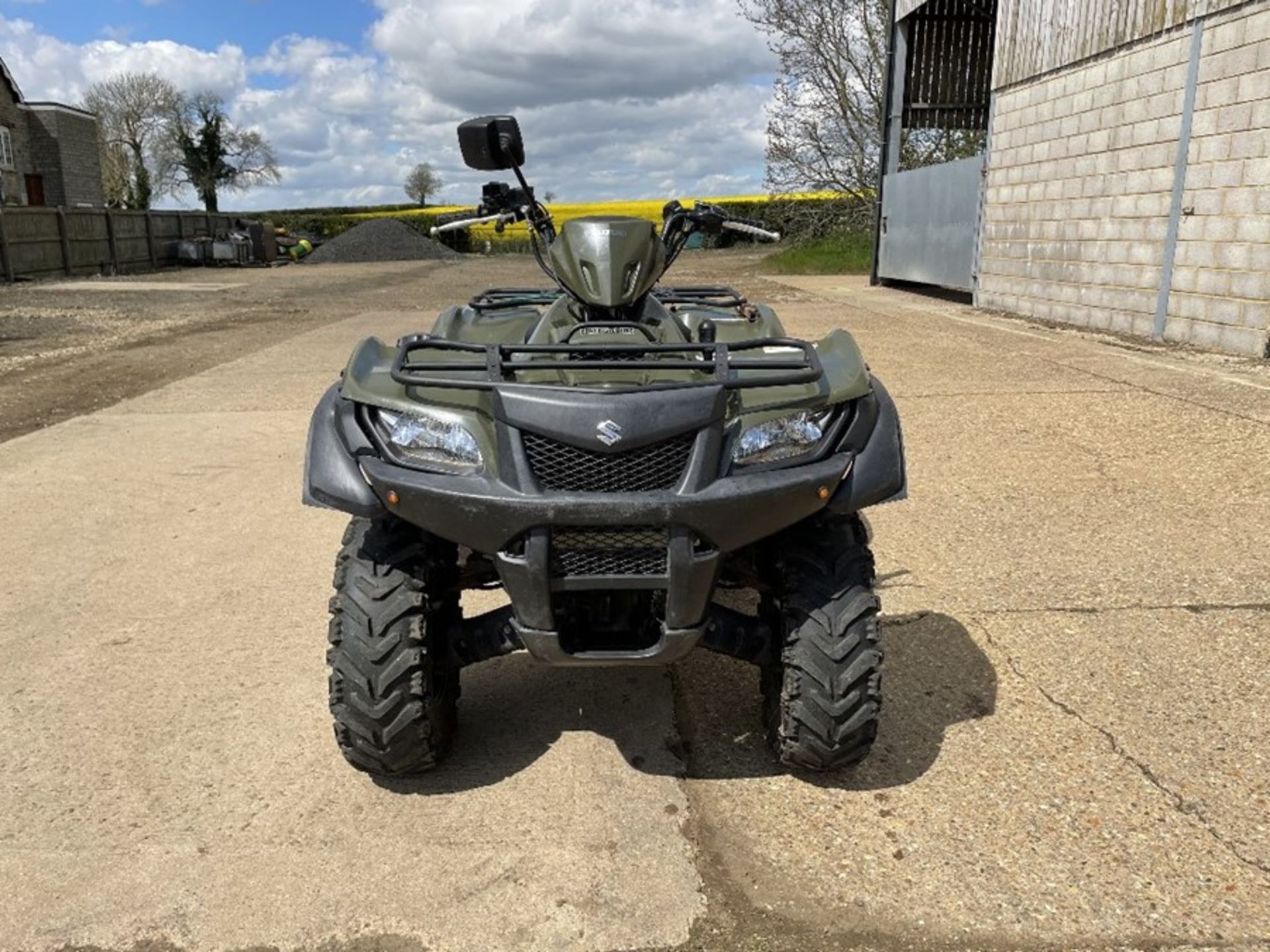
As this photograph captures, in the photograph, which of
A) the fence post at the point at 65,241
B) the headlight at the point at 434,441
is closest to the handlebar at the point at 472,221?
the headlight at the point at 434,441

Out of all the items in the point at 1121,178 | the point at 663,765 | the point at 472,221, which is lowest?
the point at 663,765

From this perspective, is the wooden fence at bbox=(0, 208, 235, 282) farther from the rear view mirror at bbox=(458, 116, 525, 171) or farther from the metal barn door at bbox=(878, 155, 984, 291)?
the rear view mirror at bbox=(458, 116, 525, 171)

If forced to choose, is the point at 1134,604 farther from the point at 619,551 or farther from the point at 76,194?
the point at 76,194

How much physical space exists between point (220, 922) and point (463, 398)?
128 cm

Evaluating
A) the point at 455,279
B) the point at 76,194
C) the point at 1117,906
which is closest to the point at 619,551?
the point at 1117,906

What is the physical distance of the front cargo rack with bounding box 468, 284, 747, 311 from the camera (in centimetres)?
383

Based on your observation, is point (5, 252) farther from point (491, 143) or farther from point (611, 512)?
point (611, 512)

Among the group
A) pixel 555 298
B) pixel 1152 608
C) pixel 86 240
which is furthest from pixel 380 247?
pixel 1152 608

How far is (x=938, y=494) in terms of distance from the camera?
5.40m

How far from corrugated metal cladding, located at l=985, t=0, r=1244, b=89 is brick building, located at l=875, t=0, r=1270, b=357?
0.07 feet

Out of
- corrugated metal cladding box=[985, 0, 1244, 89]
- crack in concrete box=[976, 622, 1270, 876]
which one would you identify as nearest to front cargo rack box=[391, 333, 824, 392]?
crack in concrete box=[976, 622, 1270, 876]

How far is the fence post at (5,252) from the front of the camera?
22031 millimetres

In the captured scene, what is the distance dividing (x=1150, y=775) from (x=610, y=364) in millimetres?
1797

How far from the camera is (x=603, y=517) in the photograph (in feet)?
7.56
